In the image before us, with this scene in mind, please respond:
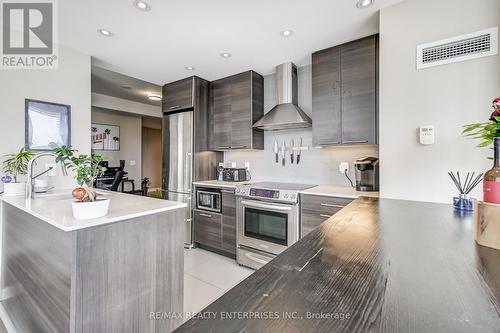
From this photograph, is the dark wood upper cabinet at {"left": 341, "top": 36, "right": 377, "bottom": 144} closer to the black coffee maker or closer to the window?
the black coffee maker

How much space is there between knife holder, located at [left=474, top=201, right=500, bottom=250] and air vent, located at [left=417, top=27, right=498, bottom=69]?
1.47m

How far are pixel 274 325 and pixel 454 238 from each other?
0.78 m

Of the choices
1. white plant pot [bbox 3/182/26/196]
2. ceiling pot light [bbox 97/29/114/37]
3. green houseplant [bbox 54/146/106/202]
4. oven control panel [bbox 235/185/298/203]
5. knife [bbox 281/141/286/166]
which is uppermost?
ceiling pot light [bbox 97/29/114/37]

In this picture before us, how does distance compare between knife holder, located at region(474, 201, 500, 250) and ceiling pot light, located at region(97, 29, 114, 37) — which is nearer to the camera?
knife holder, located at region(474, 201, 500, 250)

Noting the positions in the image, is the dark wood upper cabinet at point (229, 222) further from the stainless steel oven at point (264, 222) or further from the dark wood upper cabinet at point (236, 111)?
the dark wood upper cabinet at point (236, 111)

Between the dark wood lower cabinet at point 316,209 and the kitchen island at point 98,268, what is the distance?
1.29 meters

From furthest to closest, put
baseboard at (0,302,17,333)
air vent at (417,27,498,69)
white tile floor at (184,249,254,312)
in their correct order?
white tile floor at (184,249,254,312), baseboard at (0,302,17,333), air vent at (417,27,498,69)

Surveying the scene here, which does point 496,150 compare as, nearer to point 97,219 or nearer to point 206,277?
point 97,219

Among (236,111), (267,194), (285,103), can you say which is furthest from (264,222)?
(236,111)

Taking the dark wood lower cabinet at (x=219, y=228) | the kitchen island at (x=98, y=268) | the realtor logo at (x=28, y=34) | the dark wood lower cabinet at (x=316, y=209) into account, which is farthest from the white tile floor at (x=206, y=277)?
the realtor logo at (x=28, y=34)

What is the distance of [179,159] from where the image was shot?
349cm

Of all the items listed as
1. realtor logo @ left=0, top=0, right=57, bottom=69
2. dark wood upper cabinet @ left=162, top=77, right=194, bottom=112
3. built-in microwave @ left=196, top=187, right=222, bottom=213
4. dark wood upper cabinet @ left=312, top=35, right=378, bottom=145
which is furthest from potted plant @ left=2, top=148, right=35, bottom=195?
dark wood upper cabinet @ left=312, top=35, right=378, bottom=145

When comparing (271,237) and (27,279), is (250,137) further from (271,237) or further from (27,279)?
(27,279)

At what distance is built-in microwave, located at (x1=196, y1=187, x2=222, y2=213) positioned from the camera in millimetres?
3026
